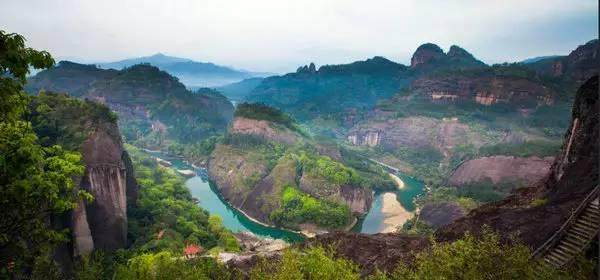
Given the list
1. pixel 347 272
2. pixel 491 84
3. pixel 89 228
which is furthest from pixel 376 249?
pixel 491 84

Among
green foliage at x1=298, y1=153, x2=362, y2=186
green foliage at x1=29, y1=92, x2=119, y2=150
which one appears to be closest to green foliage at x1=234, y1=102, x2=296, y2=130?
green foliage at x1=298, y1=153, x2=362, y2=186

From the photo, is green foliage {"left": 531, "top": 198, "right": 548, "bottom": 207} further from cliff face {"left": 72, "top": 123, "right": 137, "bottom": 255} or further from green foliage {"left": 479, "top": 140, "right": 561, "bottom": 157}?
green foliage {"left": 479, "top": 140, "right": 561, "bottom": 157}

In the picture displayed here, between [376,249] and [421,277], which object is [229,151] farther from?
[421,277]

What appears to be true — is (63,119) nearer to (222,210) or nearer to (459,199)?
(222,210)

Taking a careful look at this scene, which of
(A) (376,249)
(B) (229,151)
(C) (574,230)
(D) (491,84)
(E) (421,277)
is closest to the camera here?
(E) (421,277)

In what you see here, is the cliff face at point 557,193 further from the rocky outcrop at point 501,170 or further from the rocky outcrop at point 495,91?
the rocky outcrop at point 495,91

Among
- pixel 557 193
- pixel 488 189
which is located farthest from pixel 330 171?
pixel 557 193
